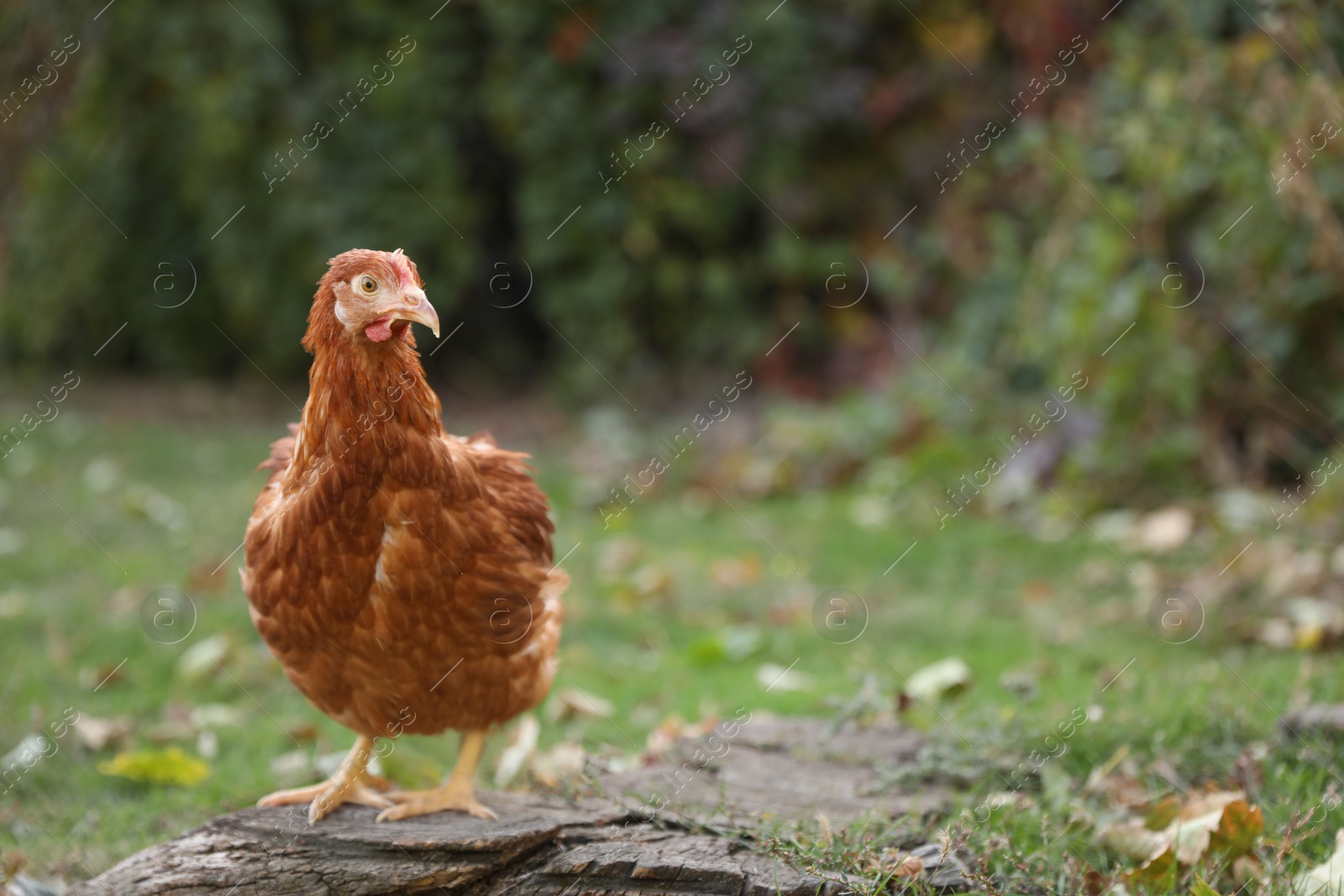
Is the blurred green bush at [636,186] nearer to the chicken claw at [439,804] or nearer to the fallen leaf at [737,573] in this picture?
the fallen leaf at [737,573]

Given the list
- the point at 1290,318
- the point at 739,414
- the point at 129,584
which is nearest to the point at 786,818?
the point at 129,584

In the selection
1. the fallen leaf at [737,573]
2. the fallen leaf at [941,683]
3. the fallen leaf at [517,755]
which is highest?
the fallen leaf at [737,573]

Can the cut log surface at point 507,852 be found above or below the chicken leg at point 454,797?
below

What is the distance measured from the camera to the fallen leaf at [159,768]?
127 inches

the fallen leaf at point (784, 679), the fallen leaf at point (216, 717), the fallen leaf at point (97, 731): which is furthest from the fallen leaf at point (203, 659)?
the fallen leaf at point (784, 679)

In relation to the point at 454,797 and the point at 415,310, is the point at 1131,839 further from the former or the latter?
the point at 415,310

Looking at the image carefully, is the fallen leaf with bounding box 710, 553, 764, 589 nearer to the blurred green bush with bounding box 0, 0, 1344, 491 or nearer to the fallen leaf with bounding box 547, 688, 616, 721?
the fallen leaf with bounding box 547, 688, 616, 721

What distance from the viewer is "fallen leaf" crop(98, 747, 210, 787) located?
3230 millimetres

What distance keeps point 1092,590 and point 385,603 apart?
3574 mm

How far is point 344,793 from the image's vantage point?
8.64 feet

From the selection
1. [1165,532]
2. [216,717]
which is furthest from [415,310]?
[1165,532]

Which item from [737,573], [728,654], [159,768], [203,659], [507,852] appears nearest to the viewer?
[507,852]

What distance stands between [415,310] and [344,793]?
111cm

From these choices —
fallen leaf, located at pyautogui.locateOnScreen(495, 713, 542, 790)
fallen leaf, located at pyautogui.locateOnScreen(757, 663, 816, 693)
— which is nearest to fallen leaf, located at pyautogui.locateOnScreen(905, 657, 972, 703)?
fallen leaf, located at pyautogui.locateOnScreen(757, 663, 816, 693)
